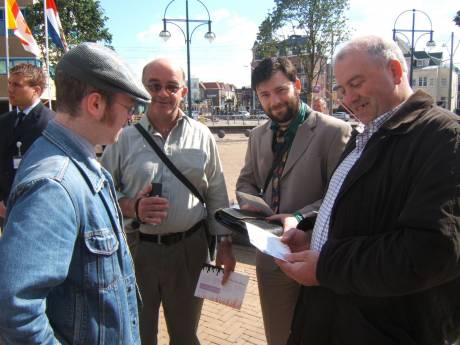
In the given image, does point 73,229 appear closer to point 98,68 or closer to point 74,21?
point 98,68

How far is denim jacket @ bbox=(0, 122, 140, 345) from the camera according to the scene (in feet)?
3.63

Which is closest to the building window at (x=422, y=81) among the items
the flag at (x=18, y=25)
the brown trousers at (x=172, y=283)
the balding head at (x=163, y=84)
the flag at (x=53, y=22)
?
the flag at (x=53, y=22)

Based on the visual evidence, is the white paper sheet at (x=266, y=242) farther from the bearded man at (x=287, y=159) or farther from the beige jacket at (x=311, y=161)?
the beige jacket at (x=311, y=161)

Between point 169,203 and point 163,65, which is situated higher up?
point 163,65

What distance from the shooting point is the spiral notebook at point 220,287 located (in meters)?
2.53

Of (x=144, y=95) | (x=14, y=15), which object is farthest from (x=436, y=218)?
(x=14, y=15)

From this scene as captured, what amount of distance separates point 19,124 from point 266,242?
306cm

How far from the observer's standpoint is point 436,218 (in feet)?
4.26

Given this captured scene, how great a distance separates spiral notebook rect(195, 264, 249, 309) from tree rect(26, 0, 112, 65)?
28605 millimetres

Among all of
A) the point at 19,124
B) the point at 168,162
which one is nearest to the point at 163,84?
the point at 168,162

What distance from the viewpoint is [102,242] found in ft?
4.38

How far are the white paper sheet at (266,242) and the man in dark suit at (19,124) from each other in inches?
109

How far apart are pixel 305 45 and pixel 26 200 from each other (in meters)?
31.6

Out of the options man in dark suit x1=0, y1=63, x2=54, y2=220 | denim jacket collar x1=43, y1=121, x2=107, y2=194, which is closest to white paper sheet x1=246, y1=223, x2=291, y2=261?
denim jacket collar x1=43, y1=121, x2=107, y2=194
